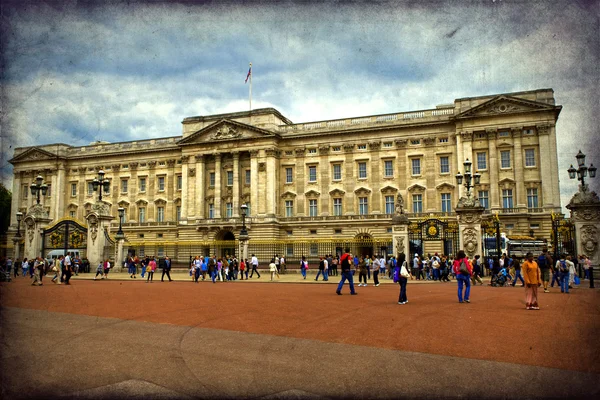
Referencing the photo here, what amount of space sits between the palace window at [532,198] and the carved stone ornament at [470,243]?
24.9 m

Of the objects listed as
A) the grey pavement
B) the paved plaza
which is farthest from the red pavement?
the grey pavement

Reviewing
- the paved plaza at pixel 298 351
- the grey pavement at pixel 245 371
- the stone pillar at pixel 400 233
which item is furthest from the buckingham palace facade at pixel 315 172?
the grey pavement at pixel 245 371

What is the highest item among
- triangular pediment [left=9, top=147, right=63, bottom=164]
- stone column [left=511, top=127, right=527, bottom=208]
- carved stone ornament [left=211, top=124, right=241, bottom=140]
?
carved stone ornament [left=211, top=124, right=241, bottom=140]

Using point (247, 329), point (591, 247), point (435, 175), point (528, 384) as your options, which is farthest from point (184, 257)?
point (528, 384)

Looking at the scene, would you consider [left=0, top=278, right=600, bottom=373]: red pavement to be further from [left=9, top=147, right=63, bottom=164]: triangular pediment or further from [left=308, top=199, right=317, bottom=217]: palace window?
[left=9, top=147, right=63, bottom=164]: triangular pediment

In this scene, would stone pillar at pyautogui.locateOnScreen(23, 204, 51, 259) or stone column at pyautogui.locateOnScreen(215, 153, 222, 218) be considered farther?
stone column at pyautogui.locateOnScreen(215, 153, 222, 218)

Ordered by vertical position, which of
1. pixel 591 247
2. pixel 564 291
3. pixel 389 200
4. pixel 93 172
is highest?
pixel 93 172

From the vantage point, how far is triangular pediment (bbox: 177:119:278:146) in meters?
55.6

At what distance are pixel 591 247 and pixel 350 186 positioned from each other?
3299 centimetres

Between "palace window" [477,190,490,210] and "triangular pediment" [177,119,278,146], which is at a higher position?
"triangular pediment" [177,119,278,146]

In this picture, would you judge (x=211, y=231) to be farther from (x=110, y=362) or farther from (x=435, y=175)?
(x=110, y=362)

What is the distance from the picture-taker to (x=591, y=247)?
72.0 feet

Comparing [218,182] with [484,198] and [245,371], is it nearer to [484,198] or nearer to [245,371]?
[484,198]

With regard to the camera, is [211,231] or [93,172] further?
[93,172]
